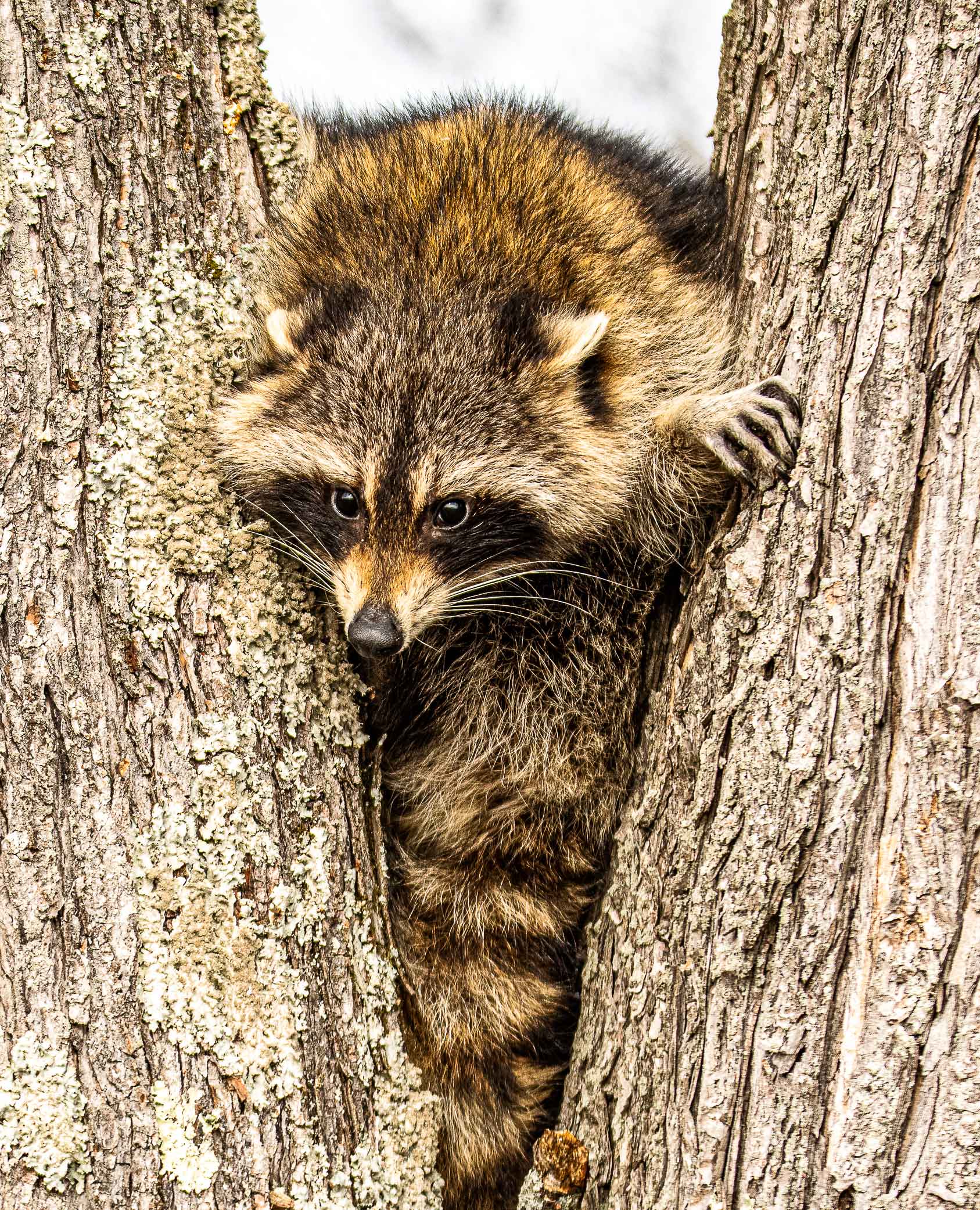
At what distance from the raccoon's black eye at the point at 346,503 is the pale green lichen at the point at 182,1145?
1.50 m

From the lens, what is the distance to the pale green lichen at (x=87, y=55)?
2.42 metres

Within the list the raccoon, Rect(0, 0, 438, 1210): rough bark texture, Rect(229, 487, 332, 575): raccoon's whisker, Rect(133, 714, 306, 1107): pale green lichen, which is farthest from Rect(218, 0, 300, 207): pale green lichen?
Rect(133, 714, 306, 1107): pale green lichen

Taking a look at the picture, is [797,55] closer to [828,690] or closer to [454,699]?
[828,690]

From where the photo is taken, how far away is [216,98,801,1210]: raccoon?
3035 mm

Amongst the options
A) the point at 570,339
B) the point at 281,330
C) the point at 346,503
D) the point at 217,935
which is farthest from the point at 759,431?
the point at 217,935

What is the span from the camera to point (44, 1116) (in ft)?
7.21

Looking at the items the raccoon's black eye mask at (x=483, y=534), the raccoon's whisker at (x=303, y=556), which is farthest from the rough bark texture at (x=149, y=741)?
the raccoon's black eye mask at (x=483, y=534)

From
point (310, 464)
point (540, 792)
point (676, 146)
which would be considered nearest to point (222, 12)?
point (310, 464)

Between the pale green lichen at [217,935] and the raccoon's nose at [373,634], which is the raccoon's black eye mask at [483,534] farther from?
the pale green lichen at [217,935]

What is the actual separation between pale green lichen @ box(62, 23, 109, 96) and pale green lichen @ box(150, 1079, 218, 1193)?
210 cm

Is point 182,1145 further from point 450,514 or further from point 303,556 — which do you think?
point 450,514

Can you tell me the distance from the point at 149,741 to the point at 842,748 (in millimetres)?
1421

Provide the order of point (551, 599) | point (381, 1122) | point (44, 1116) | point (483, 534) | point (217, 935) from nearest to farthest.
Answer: point (44, 1116) < point (217, 935) < point (381, 1122) < point (483, 534) < point (551, 599)

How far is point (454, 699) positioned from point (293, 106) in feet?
6.63
